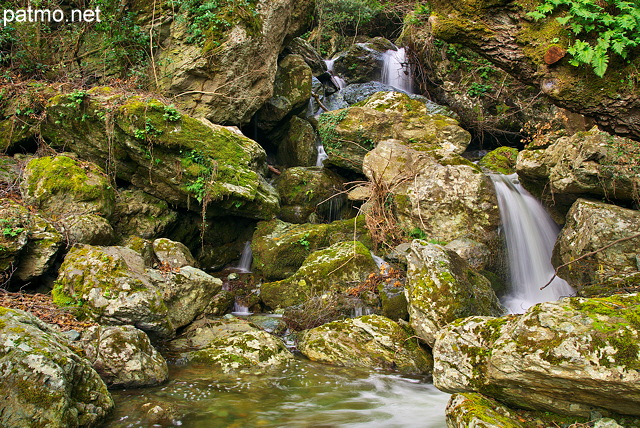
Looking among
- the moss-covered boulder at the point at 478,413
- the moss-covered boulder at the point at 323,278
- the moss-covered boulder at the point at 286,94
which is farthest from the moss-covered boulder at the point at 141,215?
the moss-covered boulder at the point at 478,413

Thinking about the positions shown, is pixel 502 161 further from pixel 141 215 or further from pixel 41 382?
pixel 41 382

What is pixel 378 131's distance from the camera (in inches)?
444

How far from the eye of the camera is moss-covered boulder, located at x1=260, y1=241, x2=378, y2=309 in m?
7.32

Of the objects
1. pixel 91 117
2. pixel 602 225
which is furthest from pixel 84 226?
pixel 602 225

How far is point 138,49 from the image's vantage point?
11.3 m

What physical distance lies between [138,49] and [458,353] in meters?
11.7

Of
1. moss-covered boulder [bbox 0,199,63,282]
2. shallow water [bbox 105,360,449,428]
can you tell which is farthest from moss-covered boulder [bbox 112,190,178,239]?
shallow water [bbox 105,360,449,428]

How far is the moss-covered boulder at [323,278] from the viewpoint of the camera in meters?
7.32

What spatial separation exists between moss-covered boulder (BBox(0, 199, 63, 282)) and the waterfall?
783cm

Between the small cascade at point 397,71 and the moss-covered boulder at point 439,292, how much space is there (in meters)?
11.9

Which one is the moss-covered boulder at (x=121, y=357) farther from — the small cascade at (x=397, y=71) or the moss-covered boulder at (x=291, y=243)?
the small cascade at (x=397, y=71)

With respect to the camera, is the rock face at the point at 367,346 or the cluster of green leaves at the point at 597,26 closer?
the cluster of green leaves at the point at 597,26

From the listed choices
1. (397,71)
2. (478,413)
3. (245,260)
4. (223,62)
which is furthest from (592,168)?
(397,71)

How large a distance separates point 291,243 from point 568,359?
6346 millimetres
